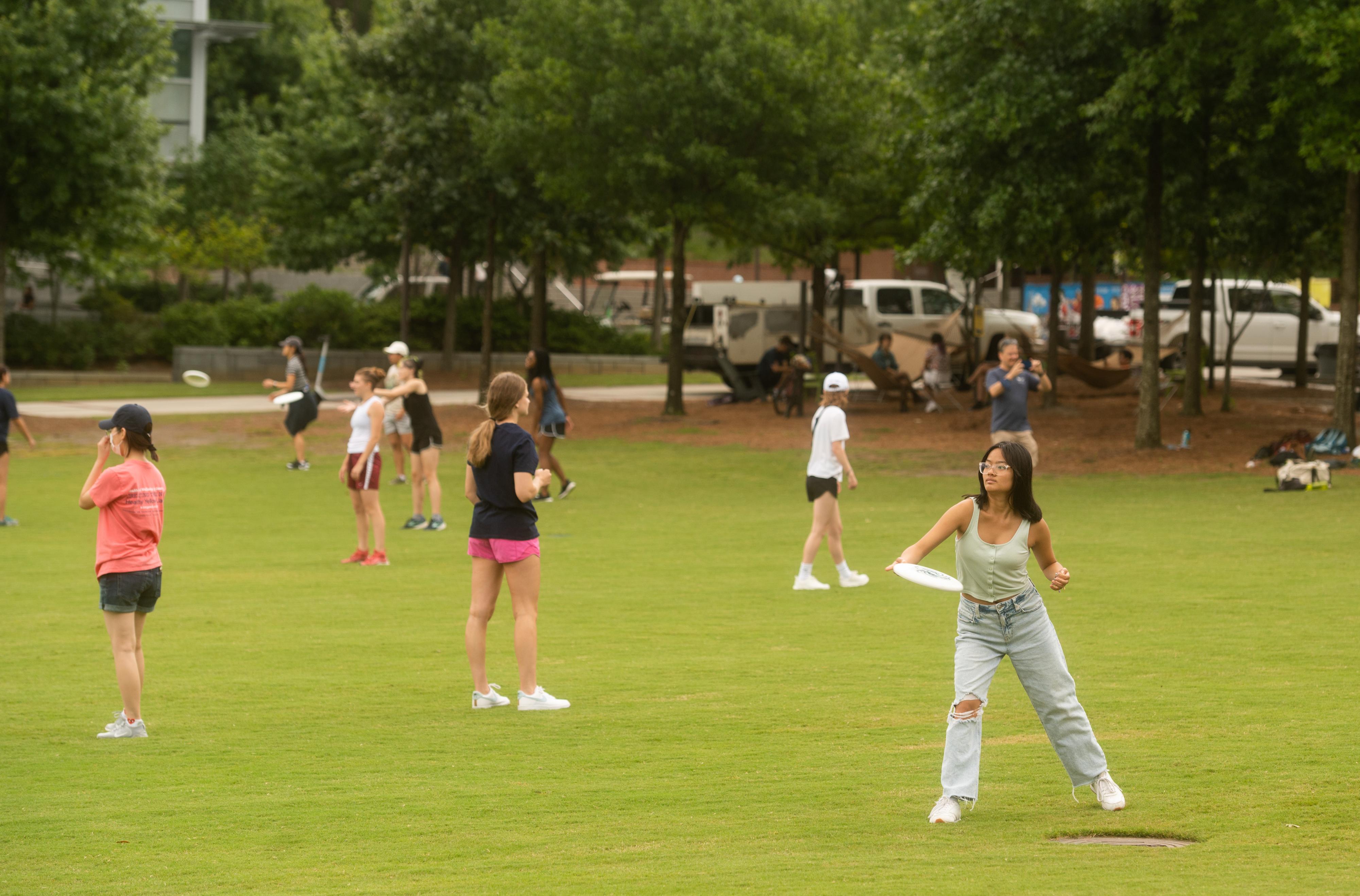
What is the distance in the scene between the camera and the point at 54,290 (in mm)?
44281

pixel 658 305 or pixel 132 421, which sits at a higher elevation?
pixel 658 305

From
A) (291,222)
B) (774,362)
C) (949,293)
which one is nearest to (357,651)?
→ (774,362)

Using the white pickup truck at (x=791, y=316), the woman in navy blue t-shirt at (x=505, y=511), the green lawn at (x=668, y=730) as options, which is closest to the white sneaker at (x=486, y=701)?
the green lawn at (x=668, y=730)

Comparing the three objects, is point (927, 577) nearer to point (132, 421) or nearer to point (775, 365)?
point (132, 421)

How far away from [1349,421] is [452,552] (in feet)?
42.9

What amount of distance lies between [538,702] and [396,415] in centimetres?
918

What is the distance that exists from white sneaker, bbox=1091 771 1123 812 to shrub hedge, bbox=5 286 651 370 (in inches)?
1468

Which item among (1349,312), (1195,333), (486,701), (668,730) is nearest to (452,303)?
(1195,333)

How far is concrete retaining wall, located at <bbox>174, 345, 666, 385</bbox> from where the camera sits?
1618 inches

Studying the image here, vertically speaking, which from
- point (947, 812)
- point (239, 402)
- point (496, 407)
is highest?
→ point (496, 407)

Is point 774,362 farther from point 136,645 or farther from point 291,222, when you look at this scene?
point 136,645

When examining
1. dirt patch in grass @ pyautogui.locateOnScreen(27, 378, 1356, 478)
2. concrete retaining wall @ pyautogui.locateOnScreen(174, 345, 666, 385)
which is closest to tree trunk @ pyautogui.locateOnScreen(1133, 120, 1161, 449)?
dirt patch in grass @ pyautogui.locateOnScreen(27, 378, 1356, 478)

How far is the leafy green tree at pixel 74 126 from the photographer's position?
28.6 meters

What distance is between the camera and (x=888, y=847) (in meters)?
5.63
